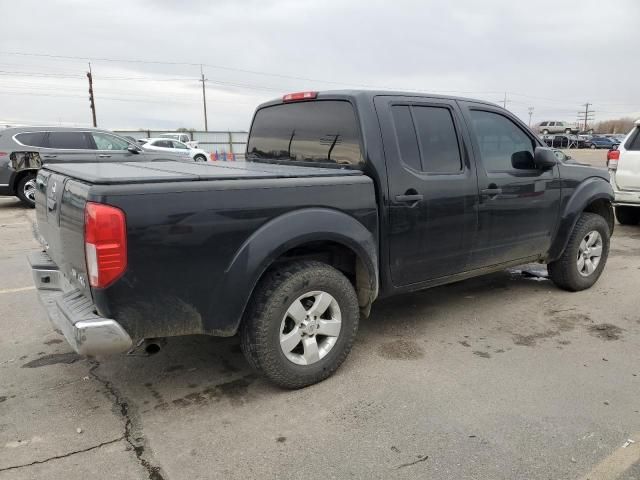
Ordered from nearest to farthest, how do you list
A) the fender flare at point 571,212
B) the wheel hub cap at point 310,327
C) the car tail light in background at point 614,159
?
the wheel hub cap at point 310,327 → the fender flare at point 571,212 → the car tail light in background at point 614,159

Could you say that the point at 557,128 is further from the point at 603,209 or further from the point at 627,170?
the point at 603,209

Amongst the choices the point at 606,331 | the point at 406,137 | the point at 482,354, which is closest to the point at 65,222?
the point at 406,137

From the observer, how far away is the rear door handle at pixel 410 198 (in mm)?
3512

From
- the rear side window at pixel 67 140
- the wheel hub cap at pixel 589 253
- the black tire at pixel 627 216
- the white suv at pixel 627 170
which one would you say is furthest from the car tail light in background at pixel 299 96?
the rear side window at pixel 67 140

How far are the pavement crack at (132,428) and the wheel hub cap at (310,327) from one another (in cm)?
89

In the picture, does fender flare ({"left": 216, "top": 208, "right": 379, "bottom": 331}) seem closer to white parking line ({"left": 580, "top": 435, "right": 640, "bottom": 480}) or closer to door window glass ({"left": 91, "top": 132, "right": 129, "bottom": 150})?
white parking line ({"left": 580, "top": 435, "right": 640, "bottom": 480})

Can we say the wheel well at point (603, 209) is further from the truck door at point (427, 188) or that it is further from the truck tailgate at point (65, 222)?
the truck tailgate at point (65, 222)

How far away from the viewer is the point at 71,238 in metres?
2.74

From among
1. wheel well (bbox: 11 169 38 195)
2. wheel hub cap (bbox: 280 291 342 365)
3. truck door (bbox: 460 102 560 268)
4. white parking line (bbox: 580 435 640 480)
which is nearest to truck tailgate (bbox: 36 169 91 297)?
wheel hub cap (bbox: 280 291 342 365)

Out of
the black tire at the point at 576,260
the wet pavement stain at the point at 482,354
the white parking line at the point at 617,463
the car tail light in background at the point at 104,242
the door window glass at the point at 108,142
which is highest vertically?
the door window glass at the point at 108,142

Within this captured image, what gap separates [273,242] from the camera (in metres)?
2.90

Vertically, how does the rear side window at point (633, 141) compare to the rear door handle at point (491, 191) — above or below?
above

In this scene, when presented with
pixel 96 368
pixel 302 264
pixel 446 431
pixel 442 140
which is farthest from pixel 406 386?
pixel 96 368

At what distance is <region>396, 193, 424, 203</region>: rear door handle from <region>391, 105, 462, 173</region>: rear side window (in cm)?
21
